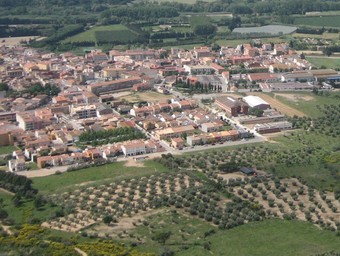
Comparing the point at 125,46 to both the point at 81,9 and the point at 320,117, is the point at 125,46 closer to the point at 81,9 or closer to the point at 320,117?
the point at 81,9

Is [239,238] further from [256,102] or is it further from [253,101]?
[253,101]

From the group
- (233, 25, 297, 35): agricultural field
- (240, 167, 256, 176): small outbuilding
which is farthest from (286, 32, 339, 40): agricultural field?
(240, 167, 256, 176): small outbuilding

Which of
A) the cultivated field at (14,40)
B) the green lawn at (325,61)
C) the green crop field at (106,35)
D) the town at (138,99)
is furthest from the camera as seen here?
the green crop field at (106,35)

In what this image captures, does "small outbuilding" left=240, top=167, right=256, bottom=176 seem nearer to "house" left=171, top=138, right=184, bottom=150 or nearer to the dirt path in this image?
"house" left=171, top=138, right=184, bottom=150

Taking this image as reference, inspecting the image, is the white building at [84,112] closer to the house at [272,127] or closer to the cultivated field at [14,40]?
the house at [272,127]

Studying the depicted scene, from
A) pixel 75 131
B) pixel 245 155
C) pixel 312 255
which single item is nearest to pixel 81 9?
pixel 75 131

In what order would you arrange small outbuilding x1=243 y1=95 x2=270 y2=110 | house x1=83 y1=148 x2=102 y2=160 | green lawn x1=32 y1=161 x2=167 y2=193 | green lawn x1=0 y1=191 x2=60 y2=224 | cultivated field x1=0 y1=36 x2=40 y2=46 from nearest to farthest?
green lawn x1=0 y1=191 x2=60 y2=224 → green lawn x1=32 y1=161 x2=167 y2=193 → house x1=83 y1=148 x2=102 y2=160 → small outbuilding x1=243 y1=95 x2=270 y2=110 → cultivated field x1=0 y1=36 x2=40 y2=46

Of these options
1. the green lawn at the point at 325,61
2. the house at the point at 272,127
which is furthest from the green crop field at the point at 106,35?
the house at the point at 272,127
